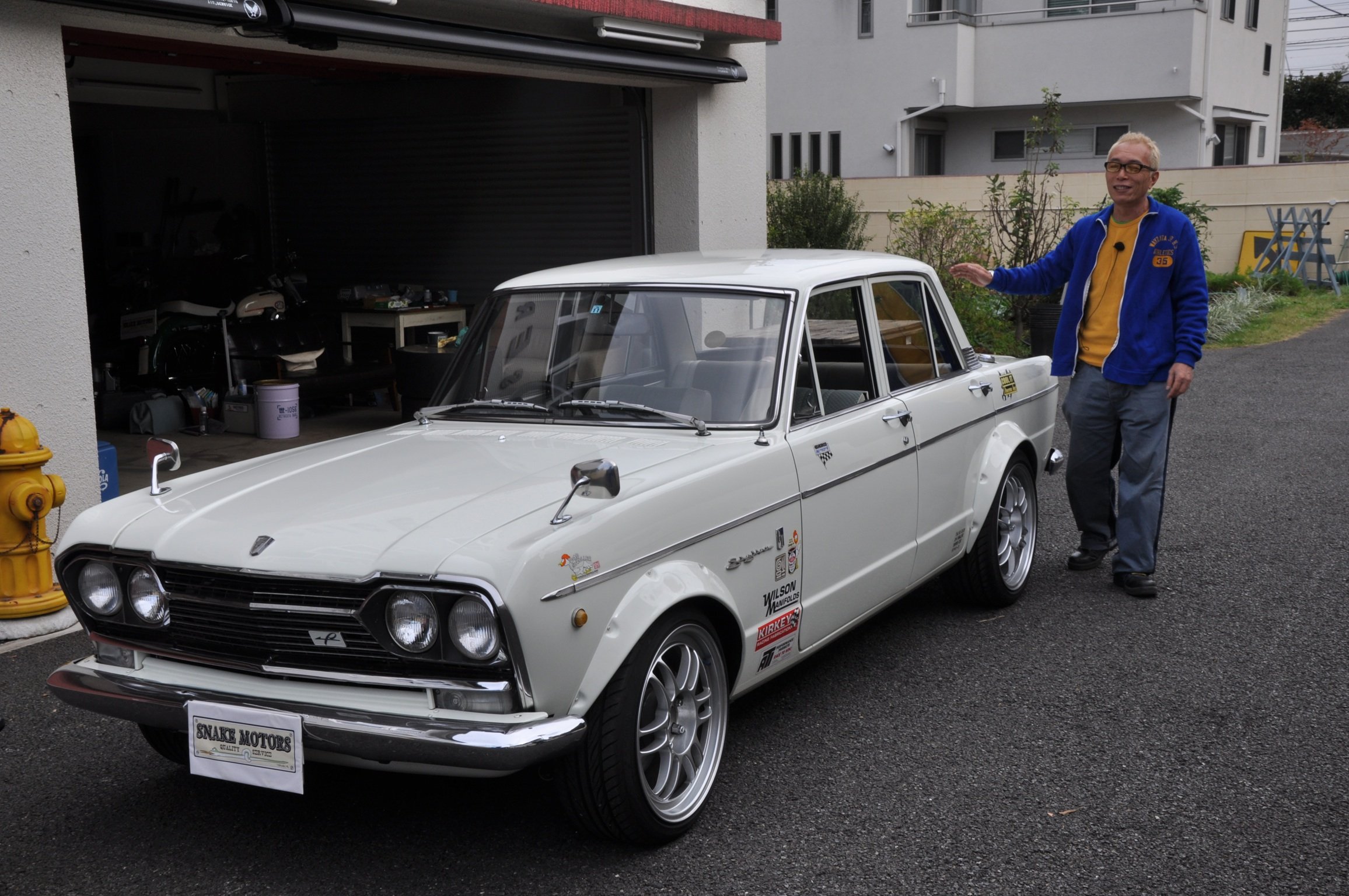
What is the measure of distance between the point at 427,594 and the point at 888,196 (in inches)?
883

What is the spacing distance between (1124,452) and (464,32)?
4579 mm

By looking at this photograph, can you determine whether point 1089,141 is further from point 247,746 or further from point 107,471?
point 247,746

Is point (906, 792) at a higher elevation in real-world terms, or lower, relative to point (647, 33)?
lower

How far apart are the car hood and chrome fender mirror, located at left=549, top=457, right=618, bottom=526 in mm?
50

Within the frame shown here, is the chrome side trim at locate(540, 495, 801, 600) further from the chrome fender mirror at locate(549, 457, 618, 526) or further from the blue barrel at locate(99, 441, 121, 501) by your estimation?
the blue barrel at locate(99, 441, 121, 501)

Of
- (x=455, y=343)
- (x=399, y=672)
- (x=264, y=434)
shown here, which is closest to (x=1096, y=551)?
(x=399, y=672)

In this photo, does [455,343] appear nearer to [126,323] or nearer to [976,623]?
[126,323]

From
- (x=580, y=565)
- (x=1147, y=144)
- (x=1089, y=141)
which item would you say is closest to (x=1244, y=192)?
(x=1089, y=141)

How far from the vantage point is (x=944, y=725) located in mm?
4359

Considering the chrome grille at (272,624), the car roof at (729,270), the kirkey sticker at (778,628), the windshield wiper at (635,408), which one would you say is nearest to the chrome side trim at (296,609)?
the chrome grille at (272,624)

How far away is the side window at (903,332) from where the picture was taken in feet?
16.3

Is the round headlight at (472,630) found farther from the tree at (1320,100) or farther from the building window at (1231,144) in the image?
the tree at (1320,100)

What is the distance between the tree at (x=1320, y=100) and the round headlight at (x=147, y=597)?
48.9 meters

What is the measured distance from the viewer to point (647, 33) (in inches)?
348
